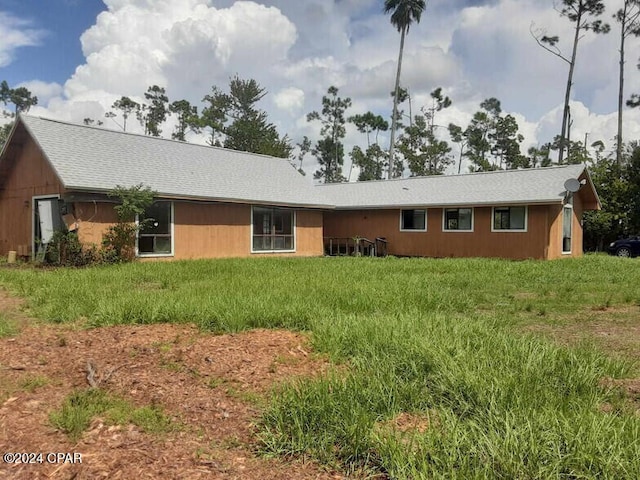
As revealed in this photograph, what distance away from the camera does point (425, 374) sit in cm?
418

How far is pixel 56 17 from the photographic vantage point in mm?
12586

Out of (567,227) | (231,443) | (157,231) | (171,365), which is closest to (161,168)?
(157,231)

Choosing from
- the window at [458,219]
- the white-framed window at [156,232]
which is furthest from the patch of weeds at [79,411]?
the window at [458,219]

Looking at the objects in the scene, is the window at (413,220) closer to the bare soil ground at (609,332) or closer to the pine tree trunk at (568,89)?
the bare soil ground at (609,332)

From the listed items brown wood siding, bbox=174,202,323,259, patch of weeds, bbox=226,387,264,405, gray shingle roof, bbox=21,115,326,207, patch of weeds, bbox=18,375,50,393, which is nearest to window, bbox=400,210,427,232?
gray shingle roof, bbox=21,115,326,207

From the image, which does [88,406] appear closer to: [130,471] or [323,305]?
[130,471]

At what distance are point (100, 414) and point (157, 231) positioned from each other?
514 inches

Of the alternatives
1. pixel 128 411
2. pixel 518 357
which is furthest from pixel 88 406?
pixel 518 357

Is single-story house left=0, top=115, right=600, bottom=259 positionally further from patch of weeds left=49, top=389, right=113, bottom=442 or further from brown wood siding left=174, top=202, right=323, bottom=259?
patch of weeds left=49, top=389, right=113, bottom=442

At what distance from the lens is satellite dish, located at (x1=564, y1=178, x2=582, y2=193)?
17703 millimetres

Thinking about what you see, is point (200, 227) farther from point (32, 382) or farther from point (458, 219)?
point (32, 382)

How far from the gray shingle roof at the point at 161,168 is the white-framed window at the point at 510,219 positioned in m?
7.62

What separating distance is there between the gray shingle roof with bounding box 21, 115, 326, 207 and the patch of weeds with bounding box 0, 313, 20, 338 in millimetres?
7809

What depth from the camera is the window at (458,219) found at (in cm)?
2023
